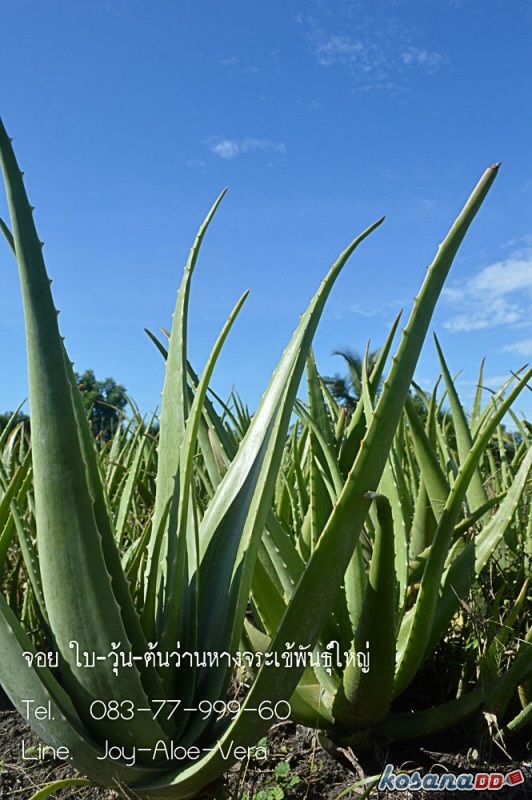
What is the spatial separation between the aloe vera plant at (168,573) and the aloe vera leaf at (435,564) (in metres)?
0.18

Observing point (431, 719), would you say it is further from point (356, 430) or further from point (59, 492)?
point (59, 492)

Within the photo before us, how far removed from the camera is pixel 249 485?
2.85 feet

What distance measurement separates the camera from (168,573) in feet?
2.67

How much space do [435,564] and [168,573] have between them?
→ 37cm

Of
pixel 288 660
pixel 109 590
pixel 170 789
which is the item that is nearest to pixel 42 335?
pixel 109 590

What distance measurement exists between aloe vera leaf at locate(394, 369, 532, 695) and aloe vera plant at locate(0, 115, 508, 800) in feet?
0.59

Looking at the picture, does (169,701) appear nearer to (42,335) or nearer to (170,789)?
(170,789)

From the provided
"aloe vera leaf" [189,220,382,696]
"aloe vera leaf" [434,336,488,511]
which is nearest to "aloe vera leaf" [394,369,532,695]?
"aloe vera leaf" [189,220,382,696]

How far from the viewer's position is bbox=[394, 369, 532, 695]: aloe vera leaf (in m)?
0.81

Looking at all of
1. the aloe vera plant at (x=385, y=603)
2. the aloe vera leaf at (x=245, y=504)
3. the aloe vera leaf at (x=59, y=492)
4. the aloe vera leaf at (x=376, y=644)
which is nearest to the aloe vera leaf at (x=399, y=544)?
the aloe vera plant at (x=385, y=603)

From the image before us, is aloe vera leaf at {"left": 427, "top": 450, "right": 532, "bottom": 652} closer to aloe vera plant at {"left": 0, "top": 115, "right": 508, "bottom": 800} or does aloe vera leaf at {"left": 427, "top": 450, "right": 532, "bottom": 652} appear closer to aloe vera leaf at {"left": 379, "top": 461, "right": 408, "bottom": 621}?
aloe vera leaf at {"left": 379, "top": 461, "right": 408, "bottom": 621}

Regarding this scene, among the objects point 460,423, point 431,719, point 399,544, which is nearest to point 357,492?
point 399,544

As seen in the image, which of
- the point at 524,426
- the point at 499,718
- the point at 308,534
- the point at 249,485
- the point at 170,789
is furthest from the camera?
the point at 524,426

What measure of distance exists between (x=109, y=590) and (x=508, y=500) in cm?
67
